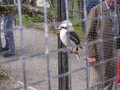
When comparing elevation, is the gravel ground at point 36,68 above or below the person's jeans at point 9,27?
below

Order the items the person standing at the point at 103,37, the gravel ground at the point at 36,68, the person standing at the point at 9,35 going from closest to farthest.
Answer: the person standing at the point at 103,37 → the person standing at the point at 9,35 → the gravel ground at the point at 36,68

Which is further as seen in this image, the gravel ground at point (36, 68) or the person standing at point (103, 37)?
Answer: the gravel ground at point (36, 68)

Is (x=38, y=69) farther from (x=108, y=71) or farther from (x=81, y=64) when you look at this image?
(x=108, y=71)

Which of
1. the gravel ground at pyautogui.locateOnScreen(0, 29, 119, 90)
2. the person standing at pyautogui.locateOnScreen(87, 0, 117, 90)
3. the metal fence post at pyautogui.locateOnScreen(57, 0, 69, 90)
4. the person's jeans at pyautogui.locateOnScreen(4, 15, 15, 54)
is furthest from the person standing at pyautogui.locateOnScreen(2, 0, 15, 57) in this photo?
the person standing at pyautogui.locateOnScreen(87, 0, 117, 90)

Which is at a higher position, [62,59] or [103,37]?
[103,37]

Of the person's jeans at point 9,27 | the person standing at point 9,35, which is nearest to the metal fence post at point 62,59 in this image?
the person standing at point 9,35

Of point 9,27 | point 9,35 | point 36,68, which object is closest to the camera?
point 9,27

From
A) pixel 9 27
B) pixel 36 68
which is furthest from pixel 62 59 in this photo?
pixel 36 68

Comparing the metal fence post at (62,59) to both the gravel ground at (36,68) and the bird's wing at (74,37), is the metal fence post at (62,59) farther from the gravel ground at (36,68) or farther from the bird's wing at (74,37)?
the gravel ground at (36,68)

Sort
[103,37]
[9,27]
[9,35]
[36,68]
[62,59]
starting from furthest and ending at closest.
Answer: [36,68], [9,35], [9,27], [62,59], [103,37]

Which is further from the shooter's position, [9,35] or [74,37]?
[9,35]

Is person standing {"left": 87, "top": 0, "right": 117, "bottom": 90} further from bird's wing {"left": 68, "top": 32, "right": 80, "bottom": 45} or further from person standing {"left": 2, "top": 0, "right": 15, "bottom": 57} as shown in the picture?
person standing {"left": 2, "top": 0, "right": 15, "bottom": 57}

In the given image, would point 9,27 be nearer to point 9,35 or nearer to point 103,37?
point 9,35

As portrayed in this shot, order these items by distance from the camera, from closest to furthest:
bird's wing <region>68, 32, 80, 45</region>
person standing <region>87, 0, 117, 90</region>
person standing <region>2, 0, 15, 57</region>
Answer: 1. person standing <region>87, 0, 117, 90</region>
2. bird's wing <region>68, 32, 80, 45</region>
3. person standing <region>2, 0, 15, 57</region>
